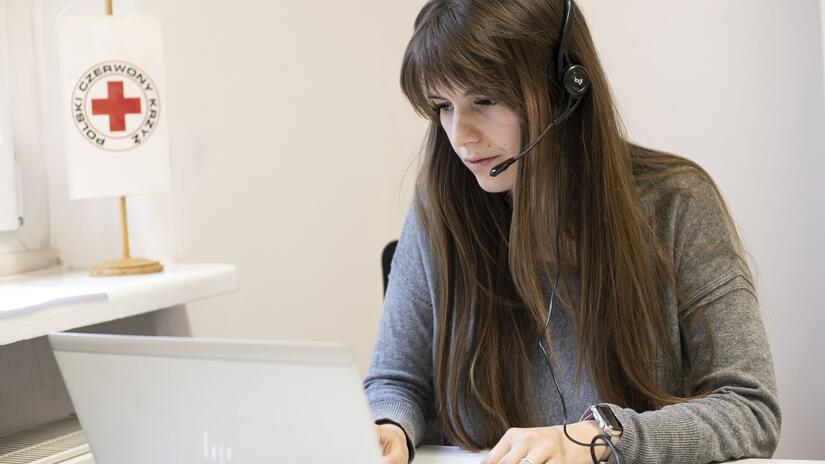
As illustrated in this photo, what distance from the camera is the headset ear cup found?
1111 millimetres

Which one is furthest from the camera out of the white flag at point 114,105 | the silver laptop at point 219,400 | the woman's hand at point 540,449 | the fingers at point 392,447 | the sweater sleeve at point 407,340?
the white flag at point 114,105

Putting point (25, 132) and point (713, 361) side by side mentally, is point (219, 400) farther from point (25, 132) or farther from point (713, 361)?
point (25, 132)

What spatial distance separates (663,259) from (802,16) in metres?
0.99

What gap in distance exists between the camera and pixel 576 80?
1111 mm

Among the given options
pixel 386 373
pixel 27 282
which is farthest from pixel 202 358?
pixel 27 282

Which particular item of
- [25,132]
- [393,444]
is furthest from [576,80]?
[25,132]

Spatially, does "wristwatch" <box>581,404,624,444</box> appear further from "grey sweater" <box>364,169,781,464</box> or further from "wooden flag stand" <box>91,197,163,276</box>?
"wooden flag stand" <box>91,197,163,276</box>

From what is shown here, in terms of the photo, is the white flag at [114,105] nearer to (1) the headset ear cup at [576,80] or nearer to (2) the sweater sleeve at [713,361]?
(1) the headset ear cup at [576,80]

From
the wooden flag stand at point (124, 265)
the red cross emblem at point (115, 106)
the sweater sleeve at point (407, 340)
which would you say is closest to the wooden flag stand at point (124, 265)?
the wooden flag stand at point (124, 265)

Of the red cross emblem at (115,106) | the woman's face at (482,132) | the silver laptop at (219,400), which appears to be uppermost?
the red cross emblem at (115,106)

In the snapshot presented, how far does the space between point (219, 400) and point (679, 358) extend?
671mm

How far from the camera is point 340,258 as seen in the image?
2.21 m

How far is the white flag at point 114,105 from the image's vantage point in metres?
1.42

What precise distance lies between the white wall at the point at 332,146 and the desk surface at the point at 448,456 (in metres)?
0.75
